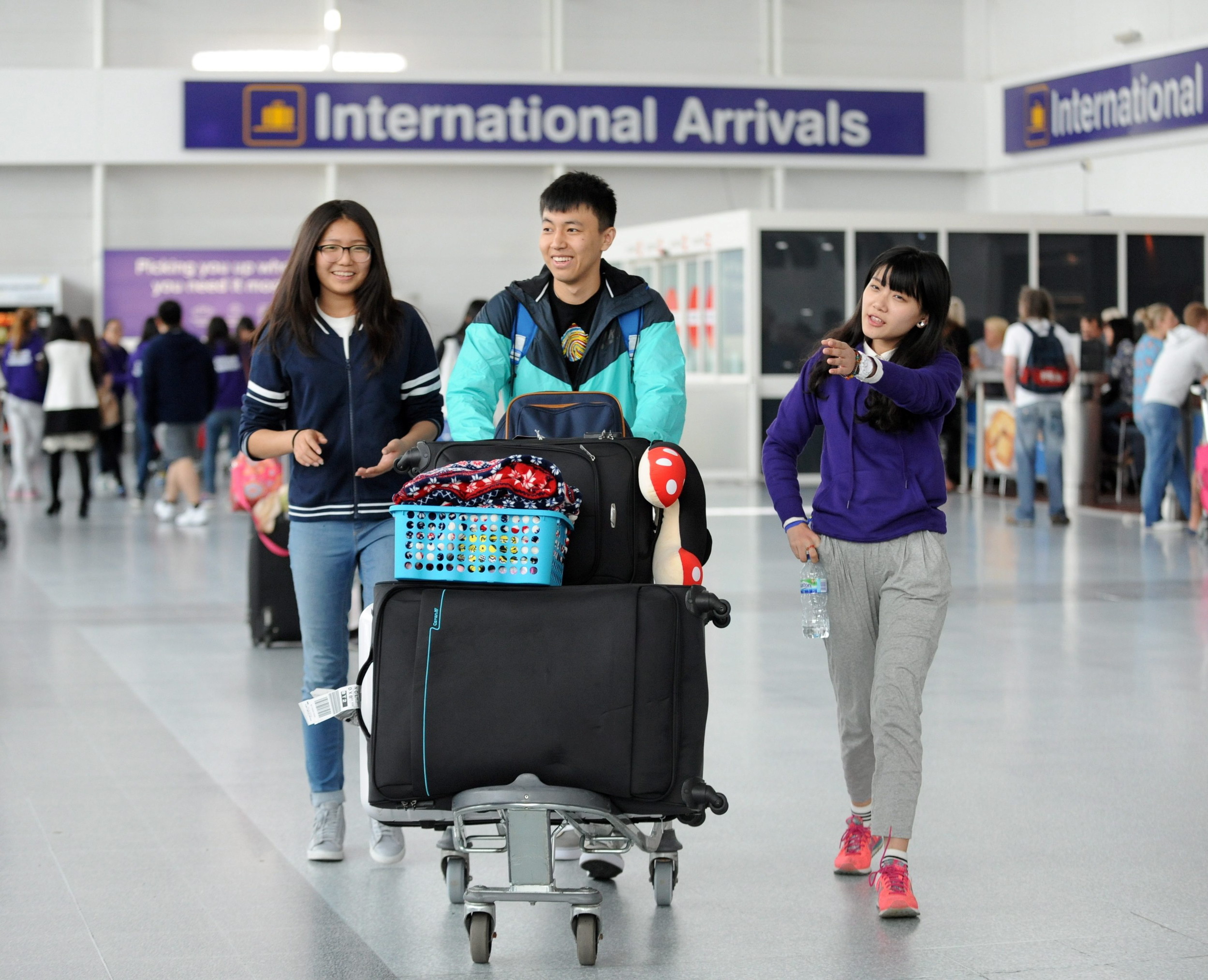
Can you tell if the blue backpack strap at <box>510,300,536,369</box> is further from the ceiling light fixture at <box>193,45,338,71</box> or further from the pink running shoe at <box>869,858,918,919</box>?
the ceiling light fixture at <box>193,45,338,71</box>

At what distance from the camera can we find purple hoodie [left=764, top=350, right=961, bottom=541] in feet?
12.5

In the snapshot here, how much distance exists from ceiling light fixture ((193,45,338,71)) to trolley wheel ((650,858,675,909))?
68.3 ft

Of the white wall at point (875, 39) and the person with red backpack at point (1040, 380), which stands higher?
the white wall at point (875, 39)

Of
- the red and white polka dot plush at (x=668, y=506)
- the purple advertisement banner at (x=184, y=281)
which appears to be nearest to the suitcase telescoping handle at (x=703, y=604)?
the red and white polka dot plush at (x=668, y=506)

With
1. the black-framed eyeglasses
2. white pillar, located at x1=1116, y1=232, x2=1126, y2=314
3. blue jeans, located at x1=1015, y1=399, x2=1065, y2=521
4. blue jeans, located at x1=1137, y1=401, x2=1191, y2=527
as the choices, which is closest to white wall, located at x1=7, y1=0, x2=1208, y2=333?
white pillar, located at x1=1116, y1=232, x2=1126, y2=314

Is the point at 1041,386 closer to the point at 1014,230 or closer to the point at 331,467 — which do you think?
the point at 1014,230

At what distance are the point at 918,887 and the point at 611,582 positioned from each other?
115 cm

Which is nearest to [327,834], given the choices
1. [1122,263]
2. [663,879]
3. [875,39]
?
[663,879]

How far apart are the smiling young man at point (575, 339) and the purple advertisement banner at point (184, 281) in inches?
768

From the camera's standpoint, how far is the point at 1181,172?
1973cm

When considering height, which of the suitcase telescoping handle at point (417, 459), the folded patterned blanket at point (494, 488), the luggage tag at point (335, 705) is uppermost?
the suitcase telescoping handle at point (417, 459)

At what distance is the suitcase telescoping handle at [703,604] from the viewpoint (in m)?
3.30

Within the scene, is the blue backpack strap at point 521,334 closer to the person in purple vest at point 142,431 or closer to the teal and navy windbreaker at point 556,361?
the teal and navy windbreaker at point 556,361

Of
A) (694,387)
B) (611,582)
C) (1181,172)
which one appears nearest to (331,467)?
(611,582)
